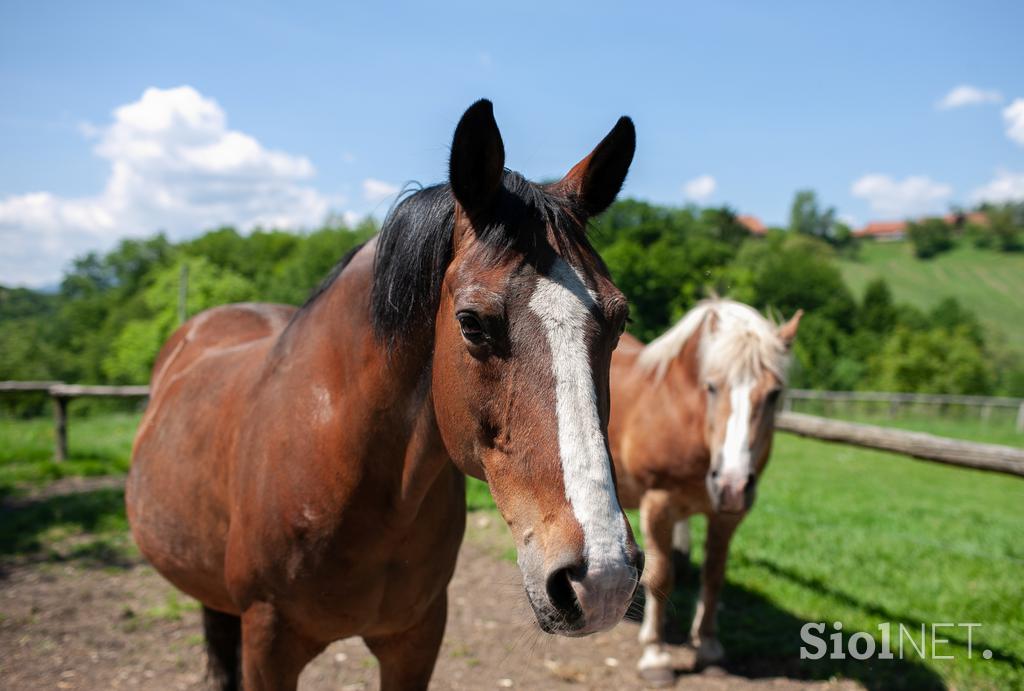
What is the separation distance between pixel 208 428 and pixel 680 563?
4.51 metres

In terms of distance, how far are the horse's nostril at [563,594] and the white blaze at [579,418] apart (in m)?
0.09

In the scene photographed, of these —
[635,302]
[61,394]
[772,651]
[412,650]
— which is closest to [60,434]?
[61,394]

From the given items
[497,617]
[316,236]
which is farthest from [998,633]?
[316,236]

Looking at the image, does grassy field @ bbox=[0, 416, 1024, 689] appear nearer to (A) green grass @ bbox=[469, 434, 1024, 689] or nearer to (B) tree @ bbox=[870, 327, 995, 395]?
(A) green grass @ bbox=[469, 434, 1024, 689]

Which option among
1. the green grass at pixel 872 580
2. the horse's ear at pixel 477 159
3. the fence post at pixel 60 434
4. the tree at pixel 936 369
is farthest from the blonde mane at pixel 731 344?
the tree at pixel 936 369

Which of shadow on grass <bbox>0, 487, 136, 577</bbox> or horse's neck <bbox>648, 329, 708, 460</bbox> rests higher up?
horse's neck <bbox>648, 329, 708, 460</bbox>

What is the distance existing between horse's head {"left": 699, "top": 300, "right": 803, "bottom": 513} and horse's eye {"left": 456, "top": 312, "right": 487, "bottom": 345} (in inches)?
105

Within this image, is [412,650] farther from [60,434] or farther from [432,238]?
[60,434]

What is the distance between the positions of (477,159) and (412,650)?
1711 mm

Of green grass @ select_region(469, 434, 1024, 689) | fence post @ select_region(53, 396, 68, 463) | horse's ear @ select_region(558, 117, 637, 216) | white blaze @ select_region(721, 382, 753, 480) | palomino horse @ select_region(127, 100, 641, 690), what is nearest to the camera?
palomino horse @ select_region(127, 100, 641, 690)

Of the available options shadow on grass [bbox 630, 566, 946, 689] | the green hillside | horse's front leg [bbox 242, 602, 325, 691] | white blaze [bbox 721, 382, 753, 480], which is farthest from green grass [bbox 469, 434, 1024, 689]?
the green hillside

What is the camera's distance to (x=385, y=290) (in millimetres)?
1784

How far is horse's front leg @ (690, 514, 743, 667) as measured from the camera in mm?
4191

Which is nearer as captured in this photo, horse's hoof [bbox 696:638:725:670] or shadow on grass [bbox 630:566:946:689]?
shadow on grass [bbox 630:566:946:689]
